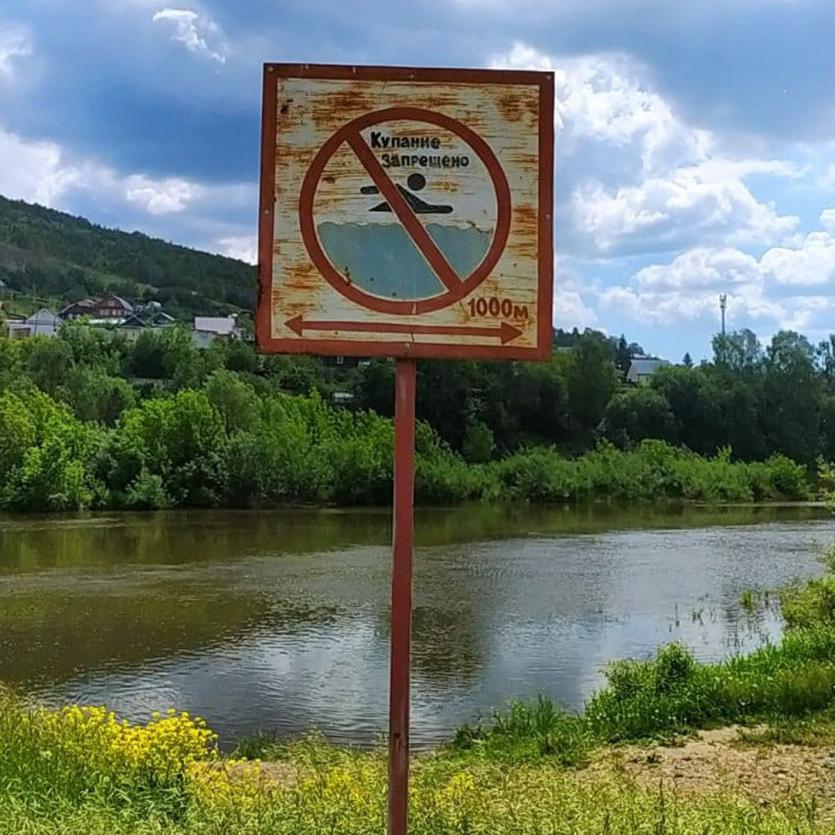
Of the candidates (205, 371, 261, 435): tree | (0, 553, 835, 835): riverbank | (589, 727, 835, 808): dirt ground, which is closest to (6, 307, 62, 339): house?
(205, 371, 261, 435): tree

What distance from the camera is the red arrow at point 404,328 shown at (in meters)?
2.46

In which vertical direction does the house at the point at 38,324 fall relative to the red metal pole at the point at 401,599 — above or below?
above

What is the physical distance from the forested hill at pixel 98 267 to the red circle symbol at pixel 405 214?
270 ft

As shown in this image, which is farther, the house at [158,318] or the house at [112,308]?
the house at [112,308]

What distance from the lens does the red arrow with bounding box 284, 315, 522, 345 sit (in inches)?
96.9

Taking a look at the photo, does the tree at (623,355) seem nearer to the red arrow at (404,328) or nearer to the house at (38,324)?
the house at (38,324)

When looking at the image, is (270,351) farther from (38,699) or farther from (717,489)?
(717,489)

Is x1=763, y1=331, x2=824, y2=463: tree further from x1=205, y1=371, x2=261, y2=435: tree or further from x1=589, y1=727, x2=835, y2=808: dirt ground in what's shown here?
x1=589, y1=727, x2=835, y2=808: dirt ground

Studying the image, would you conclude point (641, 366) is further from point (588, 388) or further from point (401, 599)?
point (401, 599)

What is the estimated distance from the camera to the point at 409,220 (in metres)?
2.47

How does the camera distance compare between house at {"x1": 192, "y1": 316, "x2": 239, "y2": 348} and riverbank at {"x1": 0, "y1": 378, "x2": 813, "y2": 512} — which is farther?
house at {"x1": 192, "y1": 316, "x2": 239, "y2": 348}

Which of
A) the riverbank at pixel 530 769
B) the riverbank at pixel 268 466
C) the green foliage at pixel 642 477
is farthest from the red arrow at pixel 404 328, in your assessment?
the green foliage at pixel 642 477

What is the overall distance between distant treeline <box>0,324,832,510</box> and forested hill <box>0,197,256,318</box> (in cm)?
3216

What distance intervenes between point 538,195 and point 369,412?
42478 mm
